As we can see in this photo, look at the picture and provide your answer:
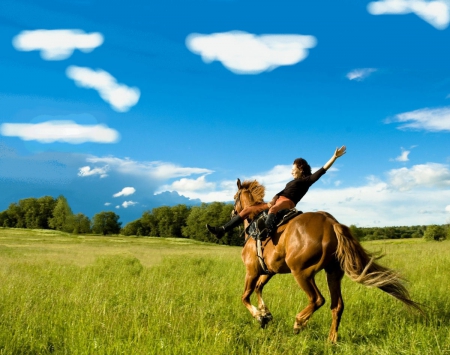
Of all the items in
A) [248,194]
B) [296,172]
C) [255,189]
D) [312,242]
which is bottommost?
[312,242]

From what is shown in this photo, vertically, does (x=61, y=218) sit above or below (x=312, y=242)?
below

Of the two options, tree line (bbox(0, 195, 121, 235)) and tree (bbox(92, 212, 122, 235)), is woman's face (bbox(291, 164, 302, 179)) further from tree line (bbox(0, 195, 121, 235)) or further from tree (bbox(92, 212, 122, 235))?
tree (bbox(92, 212, 122, 235))

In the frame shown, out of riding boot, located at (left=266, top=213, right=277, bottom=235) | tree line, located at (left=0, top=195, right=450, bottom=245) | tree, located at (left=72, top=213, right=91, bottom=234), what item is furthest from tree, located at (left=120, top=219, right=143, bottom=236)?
riding boot, located at (left=266, top=213, right=277, bottom=235)

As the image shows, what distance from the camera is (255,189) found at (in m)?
7.93

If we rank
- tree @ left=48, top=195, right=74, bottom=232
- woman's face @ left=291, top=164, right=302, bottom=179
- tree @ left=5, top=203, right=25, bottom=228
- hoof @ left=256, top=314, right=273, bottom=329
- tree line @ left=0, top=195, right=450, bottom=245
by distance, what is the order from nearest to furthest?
1. hoof @ left=256, top=314, right=273, bottom=329
2. woman's face @ left=291, top=164, right=302, bottom=179
3. tree line @ left=0, top=195, right=450, bottom=245
4. tree @ left=48, top=195, right=74, bottom=232
5. tree @ left=5, top=203, right=25, bottom=228

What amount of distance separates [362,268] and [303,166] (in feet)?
6.85

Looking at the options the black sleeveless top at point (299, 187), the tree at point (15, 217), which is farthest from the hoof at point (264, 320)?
the tree at point (15, 217)

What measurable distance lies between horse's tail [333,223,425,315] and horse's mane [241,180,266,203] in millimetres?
2111

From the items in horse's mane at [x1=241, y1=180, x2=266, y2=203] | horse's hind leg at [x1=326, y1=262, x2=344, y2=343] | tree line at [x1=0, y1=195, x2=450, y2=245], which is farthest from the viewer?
tree line at [x1=0, y1=195, x2=450, y2=245]

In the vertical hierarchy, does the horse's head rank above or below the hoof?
above

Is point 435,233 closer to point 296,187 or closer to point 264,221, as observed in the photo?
point 296,187

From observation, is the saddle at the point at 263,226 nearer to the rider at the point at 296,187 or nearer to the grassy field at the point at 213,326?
the rider at the point at 296,187

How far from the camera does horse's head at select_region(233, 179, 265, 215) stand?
7.86 metres

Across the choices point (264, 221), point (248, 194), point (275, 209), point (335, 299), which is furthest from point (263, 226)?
point (335, 299)
